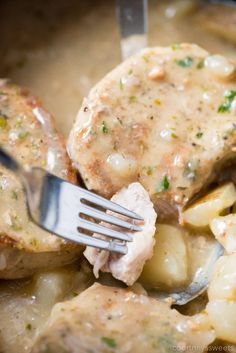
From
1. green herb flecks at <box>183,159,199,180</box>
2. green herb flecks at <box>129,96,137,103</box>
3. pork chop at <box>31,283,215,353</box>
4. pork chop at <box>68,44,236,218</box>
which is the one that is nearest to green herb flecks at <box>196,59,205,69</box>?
pork chop at <box>68,44,236,218</box>

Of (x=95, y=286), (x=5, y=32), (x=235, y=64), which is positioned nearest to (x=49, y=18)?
(x=5, y=32)

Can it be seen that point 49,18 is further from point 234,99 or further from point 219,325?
point 219,325

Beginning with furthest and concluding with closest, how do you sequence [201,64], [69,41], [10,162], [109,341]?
[69,41] → [201,64] → [109,341] → [10,162]

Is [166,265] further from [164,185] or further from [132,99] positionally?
[132,99]

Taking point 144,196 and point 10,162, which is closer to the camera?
point 10,162

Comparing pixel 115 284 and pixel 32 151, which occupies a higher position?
pixel 32 151

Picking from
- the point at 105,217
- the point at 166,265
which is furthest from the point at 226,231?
the point at 105,217

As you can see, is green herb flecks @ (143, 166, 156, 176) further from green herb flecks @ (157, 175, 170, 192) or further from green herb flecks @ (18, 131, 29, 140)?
green herb flecks @ (18, 131, 29, 140)
